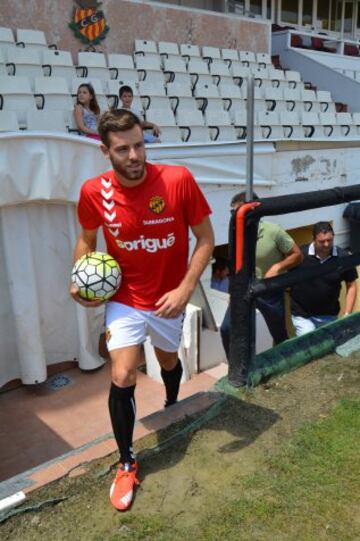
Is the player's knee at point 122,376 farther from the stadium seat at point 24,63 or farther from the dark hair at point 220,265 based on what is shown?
the stadium seat at point 24,63

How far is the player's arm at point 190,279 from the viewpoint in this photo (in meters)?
2.41

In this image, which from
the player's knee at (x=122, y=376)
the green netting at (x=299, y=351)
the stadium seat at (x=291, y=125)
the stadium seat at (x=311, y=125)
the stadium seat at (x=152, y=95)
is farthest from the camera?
the stadium seat at (x=311, y=125)

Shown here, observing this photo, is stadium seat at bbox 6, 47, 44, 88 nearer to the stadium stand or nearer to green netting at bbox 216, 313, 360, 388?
the stadium stand

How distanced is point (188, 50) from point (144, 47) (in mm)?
1431

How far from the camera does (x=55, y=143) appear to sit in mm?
4914

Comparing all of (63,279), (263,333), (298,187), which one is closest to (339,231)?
(298,187)

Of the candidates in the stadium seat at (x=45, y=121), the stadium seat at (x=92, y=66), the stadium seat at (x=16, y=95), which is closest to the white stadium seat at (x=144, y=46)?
the stadium seat at (x=92, y=66)

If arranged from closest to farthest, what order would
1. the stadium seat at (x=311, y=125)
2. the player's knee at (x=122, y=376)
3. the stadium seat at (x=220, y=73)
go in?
the player's knee at (x=122, y=376) < the stadium seat at (x=311, y=125) < the stadium seat at (x=220, y=73)

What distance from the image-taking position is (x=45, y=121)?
679cm

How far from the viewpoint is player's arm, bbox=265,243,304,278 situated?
4.29m

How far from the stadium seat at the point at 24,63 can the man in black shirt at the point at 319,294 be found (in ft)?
21.4

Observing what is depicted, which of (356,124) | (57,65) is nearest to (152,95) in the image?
(57,65)

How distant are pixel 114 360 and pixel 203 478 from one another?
678 mm

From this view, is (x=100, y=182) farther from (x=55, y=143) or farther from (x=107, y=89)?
(x=107, y=89)
